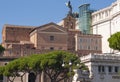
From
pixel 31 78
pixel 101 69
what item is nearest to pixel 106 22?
pixel 31 78

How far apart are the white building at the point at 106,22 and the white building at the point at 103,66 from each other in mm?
44920

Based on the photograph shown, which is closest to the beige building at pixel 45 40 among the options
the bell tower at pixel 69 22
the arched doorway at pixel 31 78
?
the arched doorway at pixel 31 78

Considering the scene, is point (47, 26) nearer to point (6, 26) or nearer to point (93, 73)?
point (6, 26)

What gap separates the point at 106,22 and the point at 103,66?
58.1 m

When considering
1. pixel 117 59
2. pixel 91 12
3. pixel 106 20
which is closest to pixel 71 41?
pixel 106 20

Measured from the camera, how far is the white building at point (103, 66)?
7412 centimetres

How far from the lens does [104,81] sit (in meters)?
74.1

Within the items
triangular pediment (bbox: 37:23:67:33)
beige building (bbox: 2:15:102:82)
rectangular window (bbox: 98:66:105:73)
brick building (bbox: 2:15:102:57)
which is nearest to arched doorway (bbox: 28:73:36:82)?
beige building (bbox: 2:15:102:82)

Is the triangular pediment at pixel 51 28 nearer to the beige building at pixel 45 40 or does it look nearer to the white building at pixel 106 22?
the beige building at pixel 45 40

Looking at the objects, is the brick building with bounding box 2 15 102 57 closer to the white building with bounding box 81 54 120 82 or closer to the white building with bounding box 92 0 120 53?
the white building with bounding box 92 0 120 53

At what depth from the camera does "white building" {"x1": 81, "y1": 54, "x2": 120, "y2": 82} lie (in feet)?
243

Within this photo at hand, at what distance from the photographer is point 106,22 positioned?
434ft

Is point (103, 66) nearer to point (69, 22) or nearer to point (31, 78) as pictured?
point (31, 78)

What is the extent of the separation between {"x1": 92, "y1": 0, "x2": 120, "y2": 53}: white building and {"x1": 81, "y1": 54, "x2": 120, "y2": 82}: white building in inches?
1769
